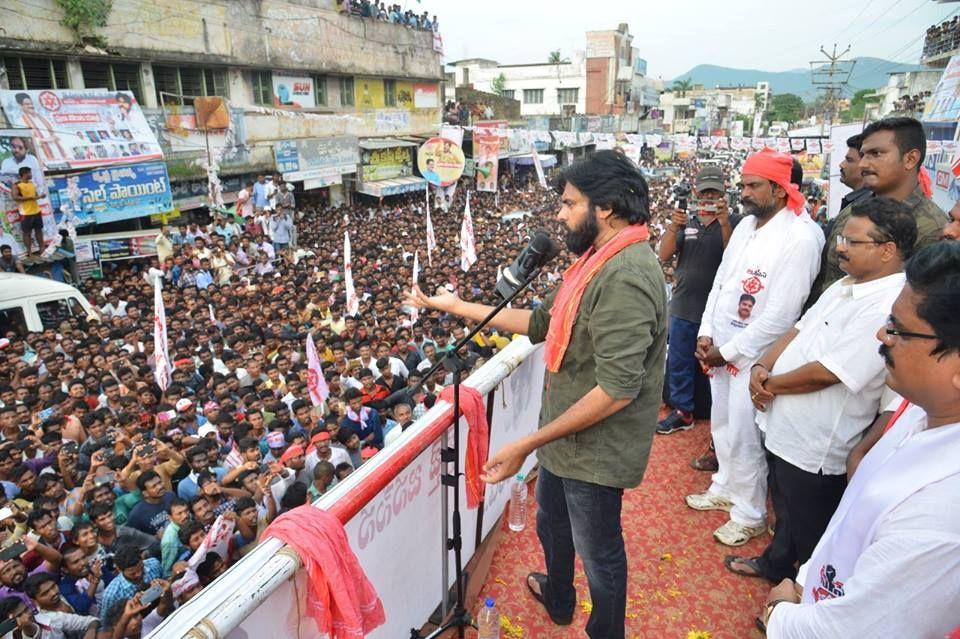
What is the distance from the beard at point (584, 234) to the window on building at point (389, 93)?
24461 millimetres

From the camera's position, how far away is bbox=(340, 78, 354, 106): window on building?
73.9 feet

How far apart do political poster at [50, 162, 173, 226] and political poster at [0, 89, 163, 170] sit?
0.24m

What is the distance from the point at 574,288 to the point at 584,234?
0.19 meters

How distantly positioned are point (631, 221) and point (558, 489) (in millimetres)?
1093

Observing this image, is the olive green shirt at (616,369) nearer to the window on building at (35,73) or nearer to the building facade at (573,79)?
the window on building at (35,73)

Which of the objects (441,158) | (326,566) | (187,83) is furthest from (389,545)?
(187,83)

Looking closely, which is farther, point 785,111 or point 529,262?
point 785,111

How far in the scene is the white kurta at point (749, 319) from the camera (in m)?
2.90

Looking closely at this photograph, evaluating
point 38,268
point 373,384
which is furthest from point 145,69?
point 373,384

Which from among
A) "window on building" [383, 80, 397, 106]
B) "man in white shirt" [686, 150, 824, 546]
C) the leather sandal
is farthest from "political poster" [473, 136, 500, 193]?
the leather sandal

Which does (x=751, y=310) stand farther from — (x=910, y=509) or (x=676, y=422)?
(x=910, y=509)

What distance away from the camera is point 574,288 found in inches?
80.4

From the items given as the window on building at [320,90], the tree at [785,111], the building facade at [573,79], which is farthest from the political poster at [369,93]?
the tree at [785,111]

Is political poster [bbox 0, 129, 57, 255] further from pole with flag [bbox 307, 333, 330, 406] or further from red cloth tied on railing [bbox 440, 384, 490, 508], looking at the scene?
red cloth tied on railing [bbox 440, 384, 490, 508]
